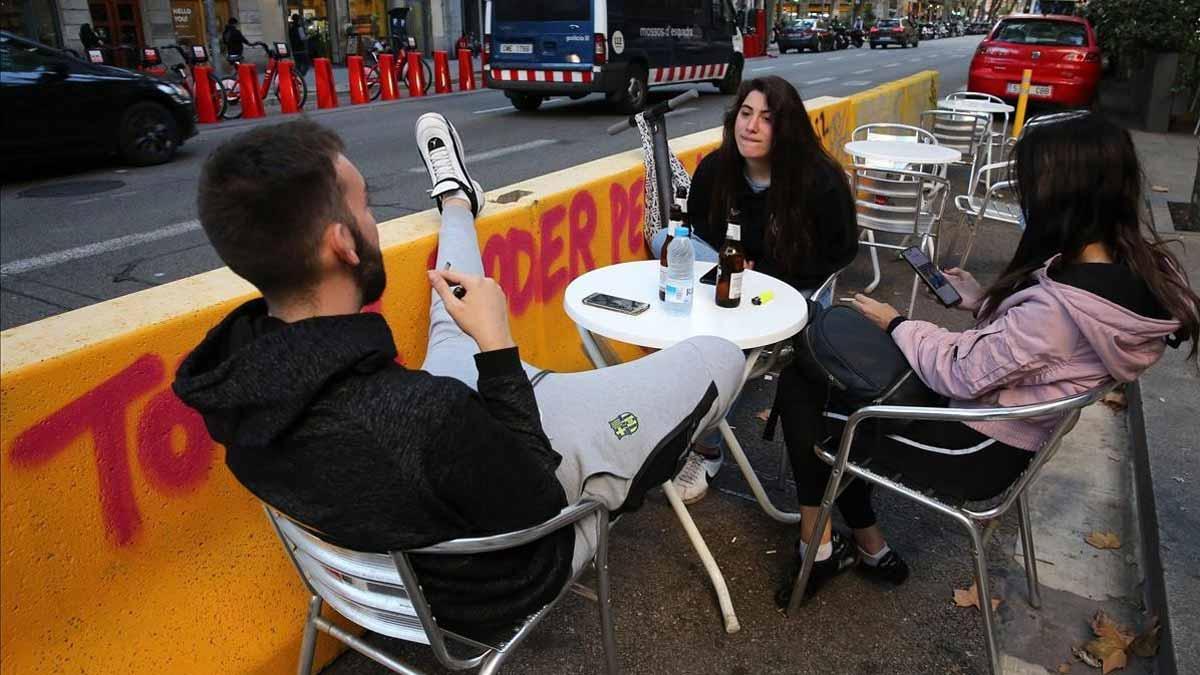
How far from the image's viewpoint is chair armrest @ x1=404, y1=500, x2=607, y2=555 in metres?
1.43

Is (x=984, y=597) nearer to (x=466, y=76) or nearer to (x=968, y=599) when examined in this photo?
(x=968, y=599)

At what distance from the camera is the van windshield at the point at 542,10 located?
12180 mm

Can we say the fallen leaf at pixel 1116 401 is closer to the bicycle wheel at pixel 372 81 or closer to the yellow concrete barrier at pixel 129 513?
the yellow concrete barrier at pixel 129 513

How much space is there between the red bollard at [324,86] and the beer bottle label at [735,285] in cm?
1361

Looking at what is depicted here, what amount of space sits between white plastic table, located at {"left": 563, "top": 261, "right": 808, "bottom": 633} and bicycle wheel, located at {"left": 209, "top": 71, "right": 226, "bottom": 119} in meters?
11.7

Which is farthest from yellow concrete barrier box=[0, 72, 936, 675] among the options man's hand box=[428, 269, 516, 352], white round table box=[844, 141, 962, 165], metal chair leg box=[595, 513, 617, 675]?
white round table box=[844, 141, 962, 165]

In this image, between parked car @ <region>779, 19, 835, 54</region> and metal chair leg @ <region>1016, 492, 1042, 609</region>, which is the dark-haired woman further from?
parked car @ <region>779, 19, 835, 54</region>

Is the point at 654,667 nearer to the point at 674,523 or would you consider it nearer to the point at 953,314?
the point at 674,523

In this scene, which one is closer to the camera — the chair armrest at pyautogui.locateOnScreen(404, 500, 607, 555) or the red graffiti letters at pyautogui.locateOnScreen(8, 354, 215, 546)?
the chair armrest at pyautogui.locateOnScreen(404, 500, 607, 555)

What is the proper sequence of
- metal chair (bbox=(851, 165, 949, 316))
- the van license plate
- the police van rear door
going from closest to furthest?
1. metal chair (bbox=(851, 165, 949, 316))
2. the police van rear door
3. the van license plate

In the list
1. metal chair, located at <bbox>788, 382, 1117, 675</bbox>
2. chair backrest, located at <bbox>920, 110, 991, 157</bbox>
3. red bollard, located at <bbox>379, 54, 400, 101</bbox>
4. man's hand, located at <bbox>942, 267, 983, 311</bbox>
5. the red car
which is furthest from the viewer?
red bollard, located at <bbox>379, 54, 400, 101</bbox>

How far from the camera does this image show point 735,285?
2.64 metres

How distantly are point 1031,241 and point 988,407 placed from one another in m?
0.47

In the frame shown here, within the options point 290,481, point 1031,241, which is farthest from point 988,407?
point 290,481
